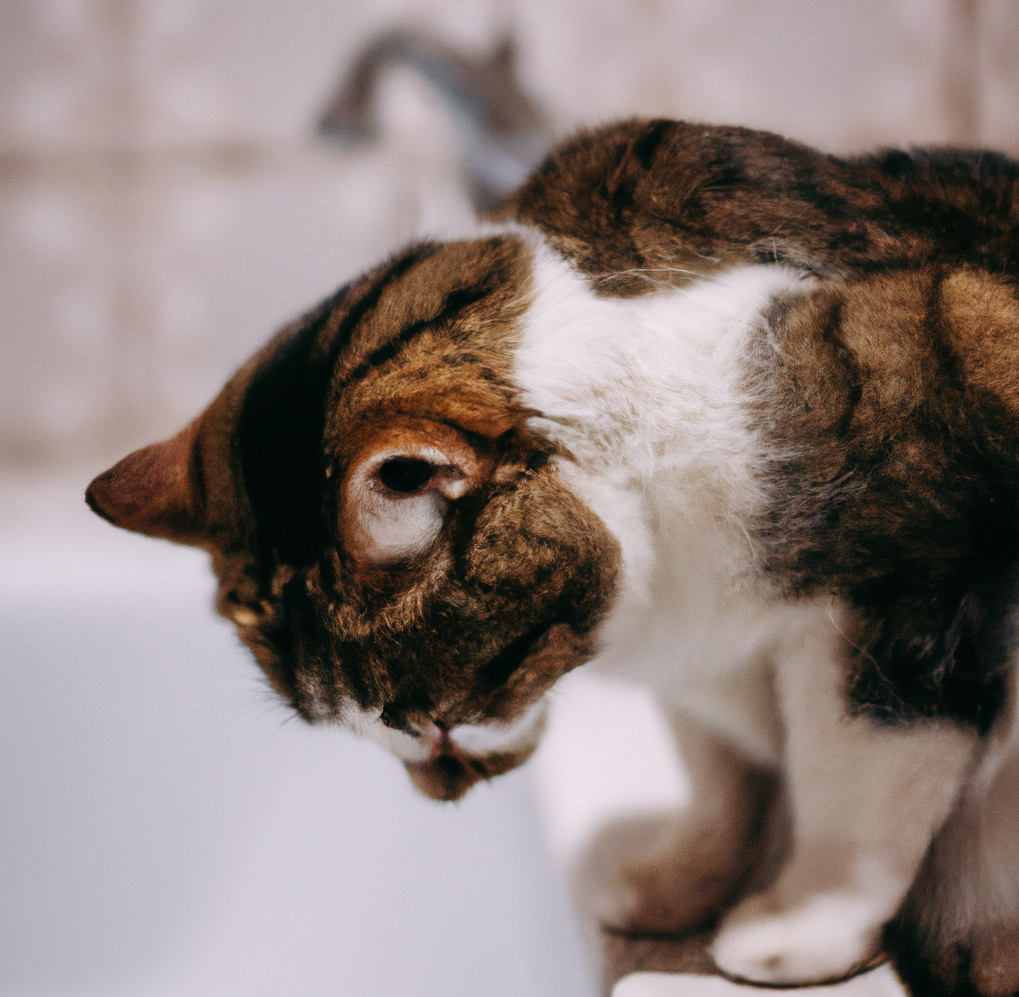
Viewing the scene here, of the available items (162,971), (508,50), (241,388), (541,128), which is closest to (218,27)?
(508,50)

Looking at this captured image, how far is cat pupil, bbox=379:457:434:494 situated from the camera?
43 centimetres

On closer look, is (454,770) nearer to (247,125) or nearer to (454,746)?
(454,746)

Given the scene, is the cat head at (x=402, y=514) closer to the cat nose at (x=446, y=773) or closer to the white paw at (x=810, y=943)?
the cat nose at (x=446, y=773)

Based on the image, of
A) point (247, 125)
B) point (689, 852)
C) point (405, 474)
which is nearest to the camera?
point (405, 474)

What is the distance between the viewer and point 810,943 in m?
0.51

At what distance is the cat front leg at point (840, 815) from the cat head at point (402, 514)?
149 millimetres

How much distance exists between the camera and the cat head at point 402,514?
1.44 ft

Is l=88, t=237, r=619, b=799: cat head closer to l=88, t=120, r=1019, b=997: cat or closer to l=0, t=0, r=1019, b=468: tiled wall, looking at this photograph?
l=88, t=120, r=1019, b=997: cat

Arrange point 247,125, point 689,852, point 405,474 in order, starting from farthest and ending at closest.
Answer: point 247,125
point 689,852
point 405,474

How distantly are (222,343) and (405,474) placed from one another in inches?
33.1

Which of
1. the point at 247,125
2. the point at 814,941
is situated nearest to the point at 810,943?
the point at 814,941

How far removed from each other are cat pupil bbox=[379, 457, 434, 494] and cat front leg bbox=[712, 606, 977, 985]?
235 mm

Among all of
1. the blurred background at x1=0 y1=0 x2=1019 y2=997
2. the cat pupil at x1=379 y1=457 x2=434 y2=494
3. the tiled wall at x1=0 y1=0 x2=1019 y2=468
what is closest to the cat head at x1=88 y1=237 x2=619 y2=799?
the cat pupil at x1=379 y1=457 x2=434 y2=494

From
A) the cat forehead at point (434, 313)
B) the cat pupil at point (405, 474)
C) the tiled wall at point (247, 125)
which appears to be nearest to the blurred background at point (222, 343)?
the tiled wall at point (247, 125)
